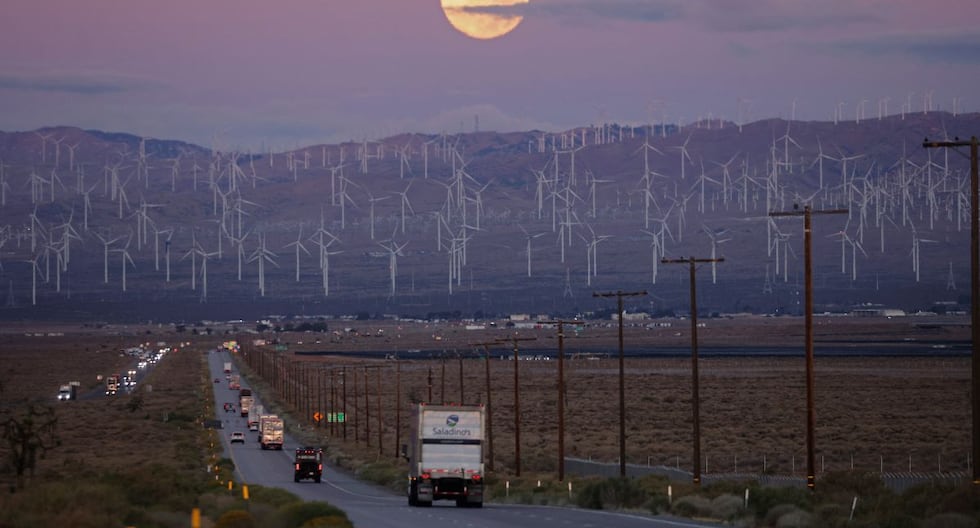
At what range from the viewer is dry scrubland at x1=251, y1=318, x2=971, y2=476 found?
76125 mm

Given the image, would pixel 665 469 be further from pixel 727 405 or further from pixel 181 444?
pixel 727 405

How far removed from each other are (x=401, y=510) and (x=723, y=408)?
65.7 metres

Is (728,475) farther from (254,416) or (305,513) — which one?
(254,416)

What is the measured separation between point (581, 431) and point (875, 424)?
1798cm

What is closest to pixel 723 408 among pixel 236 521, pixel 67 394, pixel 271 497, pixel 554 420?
pixel 554 420

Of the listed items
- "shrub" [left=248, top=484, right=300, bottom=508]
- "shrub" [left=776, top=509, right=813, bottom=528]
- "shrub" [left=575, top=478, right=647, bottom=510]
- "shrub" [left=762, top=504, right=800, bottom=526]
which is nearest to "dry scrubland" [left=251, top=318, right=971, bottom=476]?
"shrub" [left=575, top=478, right=647, bottom=510]

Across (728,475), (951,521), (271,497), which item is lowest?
(728,475)

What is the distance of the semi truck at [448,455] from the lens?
5119 centimetres

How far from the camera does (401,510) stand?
48.7 meters

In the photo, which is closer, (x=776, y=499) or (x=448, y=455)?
(x=776, y=499)

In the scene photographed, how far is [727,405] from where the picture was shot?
11450 cm

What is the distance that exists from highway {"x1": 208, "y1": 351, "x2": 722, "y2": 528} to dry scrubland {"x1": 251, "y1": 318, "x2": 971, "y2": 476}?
425 inches

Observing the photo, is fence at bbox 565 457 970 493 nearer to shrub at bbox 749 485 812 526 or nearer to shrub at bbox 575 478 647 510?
shrub at bbox 575 478 647 510

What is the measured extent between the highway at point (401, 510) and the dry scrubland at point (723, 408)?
35.4 feet
